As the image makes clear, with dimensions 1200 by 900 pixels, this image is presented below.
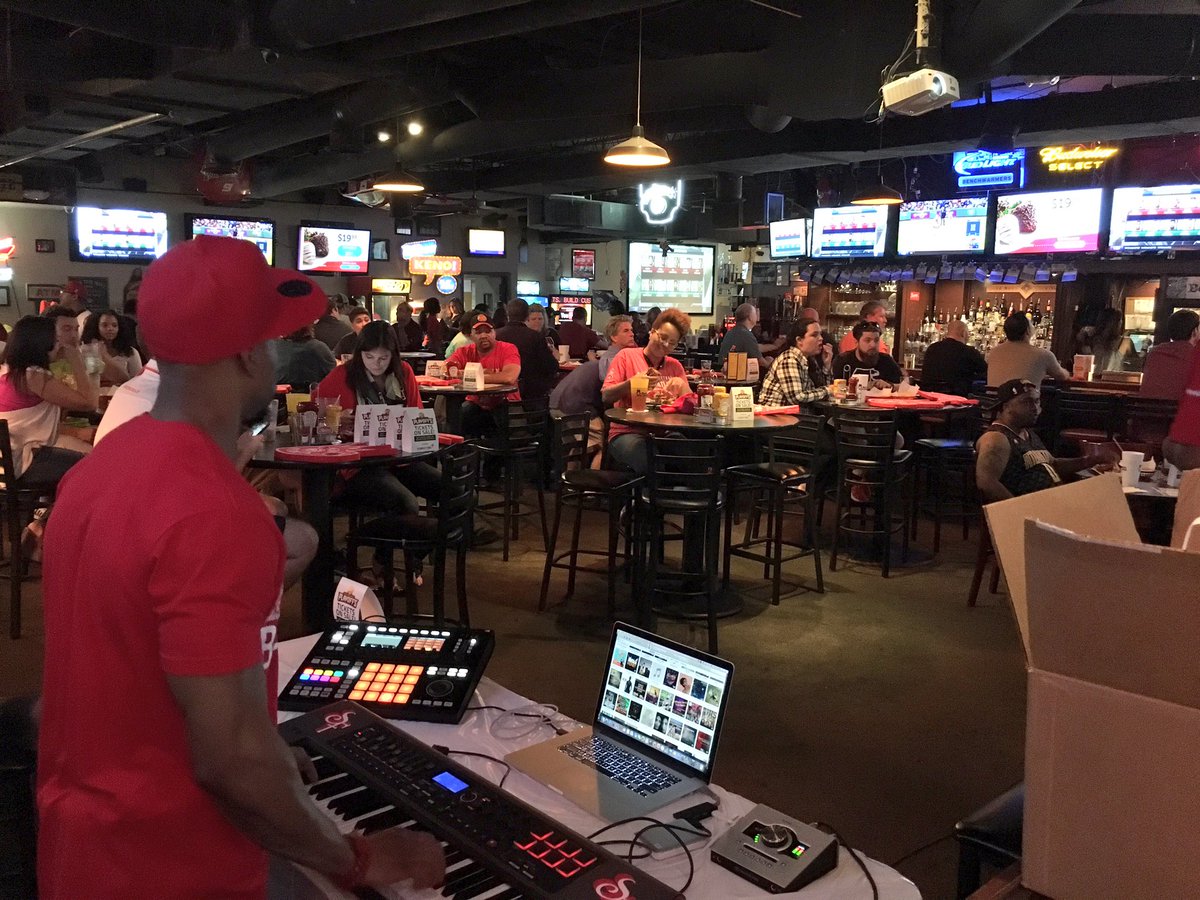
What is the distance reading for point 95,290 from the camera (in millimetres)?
12812

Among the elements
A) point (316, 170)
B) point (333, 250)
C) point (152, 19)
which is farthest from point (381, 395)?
point (333, 250)

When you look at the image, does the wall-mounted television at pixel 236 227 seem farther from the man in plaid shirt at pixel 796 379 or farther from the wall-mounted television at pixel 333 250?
the man in plaid shirt at pixel 796 379

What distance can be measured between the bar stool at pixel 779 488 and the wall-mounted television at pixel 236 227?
938cm

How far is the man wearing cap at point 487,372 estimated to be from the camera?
783 cm

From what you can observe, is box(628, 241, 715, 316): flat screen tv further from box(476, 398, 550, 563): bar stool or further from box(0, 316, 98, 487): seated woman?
box(0, 316, 98, 487): seated woman

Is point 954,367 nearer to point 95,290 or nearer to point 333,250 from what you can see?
point 333,250

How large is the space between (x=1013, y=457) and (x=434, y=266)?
12554mm

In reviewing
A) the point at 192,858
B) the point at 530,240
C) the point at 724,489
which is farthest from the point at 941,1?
the point at 530,240

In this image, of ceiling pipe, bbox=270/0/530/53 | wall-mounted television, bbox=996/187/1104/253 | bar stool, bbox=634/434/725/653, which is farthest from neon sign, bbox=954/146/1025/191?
bar stool, bbox=634/434/725/653

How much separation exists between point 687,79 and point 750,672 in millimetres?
4655

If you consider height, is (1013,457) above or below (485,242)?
below

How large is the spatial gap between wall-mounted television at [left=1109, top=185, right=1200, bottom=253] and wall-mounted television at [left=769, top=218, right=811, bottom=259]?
3.78 m

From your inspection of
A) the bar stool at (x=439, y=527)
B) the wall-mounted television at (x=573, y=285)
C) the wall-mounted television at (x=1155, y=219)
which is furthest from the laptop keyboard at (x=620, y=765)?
the wall-mounted television at (x=573, y=285)

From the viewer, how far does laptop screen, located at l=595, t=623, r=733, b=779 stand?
1.65m
